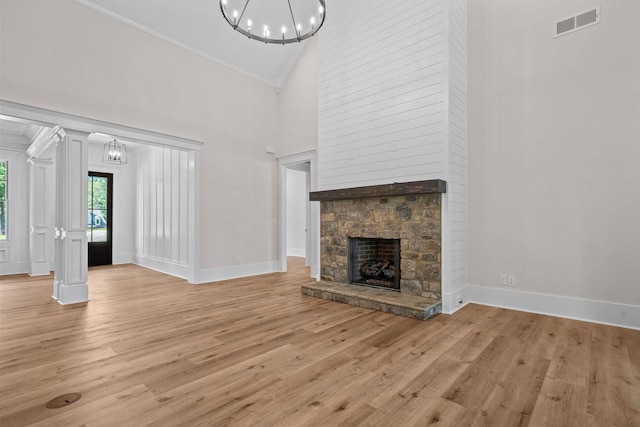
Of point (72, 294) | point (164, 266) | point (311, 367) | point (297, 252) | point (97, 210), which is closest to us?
point (311, 367)

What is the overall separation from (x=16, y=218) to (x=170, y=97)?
4.79 meters

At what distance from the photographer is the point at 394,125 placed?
4.36m

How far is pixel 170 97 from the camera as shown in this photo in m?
5.43

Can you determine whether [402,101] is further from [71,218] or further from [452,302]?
[71,218]

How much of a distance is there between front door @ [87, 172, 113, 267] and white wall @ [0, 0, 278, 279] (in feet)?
14.2

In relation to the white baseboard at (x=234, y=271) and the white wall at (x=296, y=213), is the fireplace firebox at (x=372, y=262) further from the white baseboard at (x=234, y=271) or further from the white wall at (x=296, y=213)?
the white wall at (x=296, y=213)

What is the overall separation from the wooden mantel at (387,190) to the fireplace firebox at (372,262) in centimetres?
74

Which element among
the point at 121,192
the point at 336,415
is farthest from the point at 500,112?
the point at 121,192

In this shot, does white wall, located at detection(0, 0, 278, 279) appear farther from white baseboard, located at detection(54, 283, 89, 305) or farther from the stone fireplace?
the stone fireplace

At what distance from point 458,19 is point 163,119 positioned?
15.3 ft

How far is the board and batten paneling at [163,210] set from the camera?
634cm

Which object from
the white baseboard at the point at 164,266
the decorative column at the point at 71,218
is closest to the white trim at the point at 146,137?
the white baseboard at the point at 164,266

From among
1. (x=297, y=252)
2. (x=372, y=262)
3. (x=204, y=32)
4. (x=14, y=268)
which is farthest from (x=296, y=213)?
(x=14, y=268)

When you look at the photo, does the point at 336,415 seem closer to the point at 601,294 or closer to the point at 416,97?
the point at 601,294
